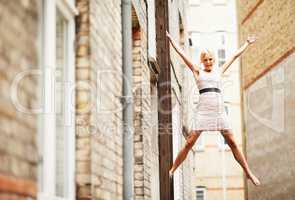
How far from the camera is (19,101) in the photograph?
3.64m

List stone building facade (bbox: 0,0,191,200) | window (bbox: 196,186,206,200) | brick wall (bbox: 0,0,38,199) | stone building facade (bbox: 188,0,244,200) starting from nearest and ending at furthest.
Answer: brick wall (bbox: 0,0,38,199), stone building facade (bbox: 0,0,191,200), stone building facade (bbox: 188,0,244,200), window (bbox: 196,186,206,200)

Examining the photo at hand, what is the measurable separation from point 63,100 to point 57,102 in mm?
148

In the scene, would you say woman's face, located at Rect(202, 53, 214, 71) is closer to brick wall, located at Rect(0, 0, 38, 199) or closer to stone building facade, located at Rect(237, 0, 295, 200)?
brick wall, located at Rect(0, 0, 38, 199)

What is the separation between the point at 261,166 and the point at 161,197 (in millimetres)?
5487

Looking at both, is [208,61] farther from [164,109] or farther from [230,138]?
[164,109]

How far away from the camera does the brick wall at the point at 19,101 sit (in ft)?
10.9

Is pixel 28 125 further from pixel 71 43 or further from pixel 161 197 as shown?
pixel 161 197

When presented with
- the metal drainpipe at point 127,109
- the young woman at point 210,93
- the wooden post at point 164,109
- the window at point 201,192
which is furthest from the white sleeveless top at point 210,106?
the window at point 201,192

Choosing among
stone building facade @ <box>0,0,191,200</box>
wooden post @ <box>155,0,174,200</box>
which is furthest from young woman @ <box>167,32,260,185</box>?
wooden post @ <box>155,0,174,200</box>

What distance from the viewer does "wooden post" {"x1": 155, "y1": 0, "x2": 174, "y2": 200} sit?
36.3 ft

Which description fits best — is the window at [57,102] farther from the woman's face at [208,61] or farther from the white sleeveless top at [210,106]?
the white sleeveless top at [210,106]

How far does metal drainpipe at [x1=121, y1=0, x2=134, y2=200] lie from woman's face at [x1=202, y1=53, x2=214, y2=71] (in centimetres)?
150

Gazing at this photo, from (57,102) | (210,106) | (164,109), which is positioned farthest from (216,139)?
(57,102)

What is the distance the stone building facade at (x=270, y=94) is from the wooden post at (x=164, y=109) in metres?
3.06
